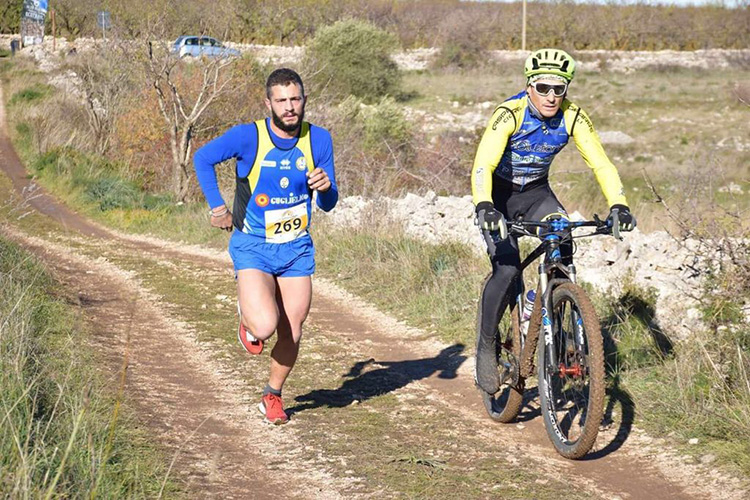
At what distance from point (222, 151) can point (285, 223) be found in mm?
549

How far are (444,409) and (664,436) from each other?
54.6 inches

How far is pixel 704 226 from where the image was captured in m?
7.03

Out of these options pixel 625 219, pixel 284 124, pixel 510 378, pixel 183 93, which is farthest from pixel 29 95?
pixel 625 219

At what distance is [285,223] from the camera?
5.54m

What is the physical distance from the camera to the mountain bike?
4805 millimetres

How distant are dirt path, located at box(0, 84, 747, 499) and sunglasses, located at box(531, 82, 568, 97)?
1973 millimetres

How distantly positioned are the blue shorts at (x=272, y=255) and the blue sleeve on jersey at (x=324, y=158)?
0.86 feet

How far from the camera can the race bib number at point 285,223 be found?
18.0 feet

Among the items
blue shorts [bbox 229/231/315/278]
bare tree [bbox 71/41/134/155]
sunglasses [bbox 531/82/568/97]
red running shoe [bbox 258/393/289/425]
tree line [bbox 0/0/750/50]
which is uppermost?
tree line [bbox 0/0/750/50]

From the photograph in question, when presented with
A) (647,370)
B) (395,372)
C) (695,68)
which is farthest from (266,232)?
(695,68)

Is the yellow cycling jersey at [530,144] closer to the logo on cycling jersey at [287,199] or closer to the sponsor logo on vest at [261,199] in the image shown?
the logo on cycling jersey at [287,199]

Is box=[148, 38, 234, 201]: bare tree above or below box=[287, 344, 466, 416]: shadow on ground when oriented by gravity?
above

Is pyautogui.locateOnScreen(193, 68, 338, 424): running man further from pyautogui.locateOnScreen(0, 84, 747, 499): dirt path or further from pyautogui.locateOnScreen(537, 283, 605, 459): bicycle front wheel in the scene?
pyautogui.locateOnScreen(537, 283, 605, 459): bicycle front wheel

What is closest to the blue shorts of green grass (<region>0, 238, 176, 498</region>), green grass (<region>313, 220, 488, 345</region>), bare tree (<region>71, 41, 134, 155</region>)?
green grass (<region>0, 238, 176, 498</region>)
